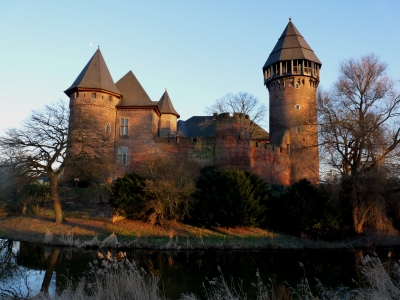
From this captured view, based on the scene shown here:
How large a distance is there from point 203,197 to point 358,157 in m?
7.95

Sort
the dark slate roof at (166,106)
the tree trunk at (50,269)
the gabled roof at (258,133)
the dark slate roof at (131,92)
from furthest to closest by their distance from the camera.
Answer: the gabled roof at (258,133), the dark slate roof at (166,106), the dark slate roof at (131,92), the tree trunk at (50,269)

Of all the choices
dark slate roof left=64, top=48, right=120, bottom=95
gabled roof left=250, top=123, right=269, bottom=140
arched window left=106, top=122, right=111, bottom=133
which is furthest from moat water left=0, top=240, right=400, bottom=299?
gabled roof left=250, top=123, right=269, bottom=140

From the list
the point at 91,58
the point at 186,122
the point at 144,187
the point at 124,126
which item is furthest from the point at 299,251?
the point at 186,122

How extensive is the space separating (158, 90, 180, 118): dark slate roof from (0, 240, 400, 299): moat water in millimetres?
17278

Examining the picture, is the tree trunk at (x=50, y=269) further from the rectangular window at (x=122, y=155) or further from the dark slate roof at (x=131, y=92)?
the dark slate roof at (x=131, y=92)

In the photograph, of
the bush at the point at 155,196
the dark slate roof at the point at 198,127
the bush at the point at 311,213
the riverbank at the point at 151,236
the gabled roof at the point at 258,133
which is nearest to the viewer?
the riverbank at the point at 151,236

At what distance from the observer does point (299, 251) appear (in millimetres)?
14805

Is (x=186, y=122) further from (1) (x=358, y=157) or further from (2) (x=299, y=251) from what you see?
(2) (x=299, y=251)

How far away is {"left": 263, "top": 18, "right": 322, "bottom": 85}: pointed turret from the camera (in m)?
30.3

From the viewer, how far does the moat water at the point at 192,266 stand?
885cm

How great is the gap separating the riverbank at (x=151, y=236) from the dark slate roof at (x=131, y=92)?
10.0 meters

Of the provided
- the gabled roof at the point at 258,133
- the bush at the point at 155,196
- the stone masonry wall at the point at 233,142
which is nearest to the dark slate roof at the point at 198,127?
the gabled roof at the point at 258,133

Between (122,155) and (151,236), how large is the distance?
10.3m

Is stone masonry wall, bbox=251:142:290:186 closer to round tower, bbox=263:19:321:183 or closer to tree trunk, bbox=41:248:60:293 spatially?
round tower, bbox=263:19:321:183
